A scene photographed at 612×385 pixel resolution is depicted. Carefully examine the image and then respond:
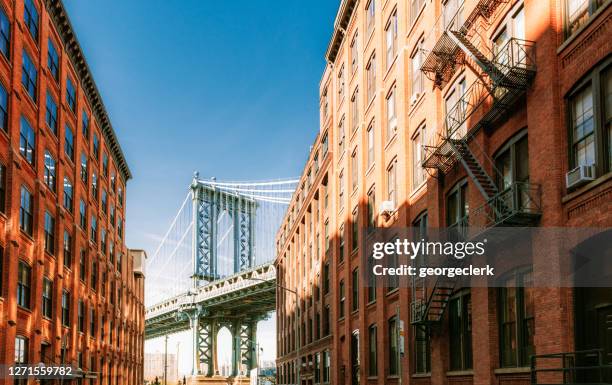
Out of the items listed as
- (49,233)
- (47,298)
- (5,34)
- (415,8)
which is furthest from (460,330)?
(49,233)

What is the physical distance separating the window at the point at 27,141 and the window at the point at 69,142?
8621 mm

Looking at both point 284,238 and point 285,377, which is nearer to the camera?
point 285,377

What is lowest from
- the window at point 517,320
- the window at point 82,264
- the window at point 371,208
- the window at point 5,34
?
the window at point 517,320

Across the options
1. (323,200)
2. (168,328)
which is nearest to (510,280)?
(323,200)

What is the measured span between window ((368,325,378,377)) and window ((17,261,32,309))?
15343 mm

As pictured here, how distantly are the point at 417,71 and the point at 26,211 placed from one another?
1783 cm

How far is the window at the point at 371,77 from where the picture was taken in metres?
37.8

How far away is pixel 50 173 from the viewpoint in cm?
3994

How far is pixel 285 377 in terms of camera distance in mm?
71750

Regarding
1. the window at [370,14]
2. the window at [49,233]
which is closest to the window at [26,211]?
the window at [49,233]

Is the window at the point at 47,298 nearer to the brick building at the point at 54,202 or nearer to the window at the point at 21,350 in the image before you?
the brick building at the point at 54,202

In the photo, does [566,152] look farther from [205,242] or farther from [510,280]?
[205,242]

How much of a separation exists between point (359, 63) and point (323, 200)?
14.0 m

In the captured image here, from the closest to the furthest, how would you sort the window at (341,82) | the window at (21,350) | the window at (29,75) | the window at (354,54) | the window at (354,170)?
the window at (21,350)
the window at (29,75)
the window at (354,170)
the window at (354,54)
the window at (341,82)
